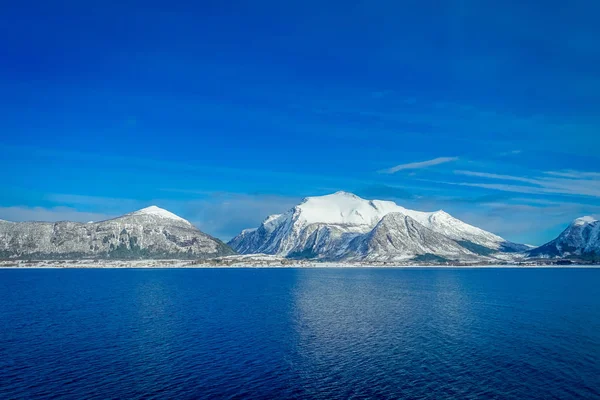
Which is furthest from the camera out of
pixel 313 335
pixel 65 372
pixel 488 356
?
pixel 313 335

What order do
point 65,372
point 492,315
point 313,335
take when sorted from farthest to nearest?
point 492,315 < point 313,335 < point 65,372

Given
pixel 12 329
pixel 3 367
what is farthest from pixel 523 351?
pixel 12 329

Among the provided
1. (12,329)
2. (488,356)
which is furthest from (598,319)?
(12,329)

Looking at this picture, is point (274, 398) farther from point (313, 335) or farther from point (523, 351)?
point (523, 351)

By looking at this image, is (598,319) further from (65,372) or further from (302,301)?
(65,372)

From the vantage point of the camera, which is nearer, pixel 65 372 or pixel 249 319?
pixel 65 372

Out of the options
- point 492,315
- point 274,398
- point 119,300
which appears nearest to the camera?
point 274,398
